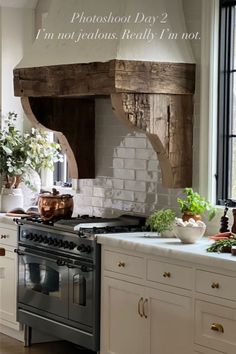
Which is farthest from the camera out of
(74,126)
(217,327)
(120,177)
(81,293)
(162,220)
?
(74,126)

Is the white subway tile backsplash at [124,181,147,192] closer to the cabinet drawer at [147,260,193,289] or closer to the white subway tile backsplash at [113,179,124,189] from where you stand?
the white subway tile backsplash at [113,179,124,189]

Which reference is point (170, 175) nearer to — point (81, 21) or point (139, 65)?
point (139, 65)

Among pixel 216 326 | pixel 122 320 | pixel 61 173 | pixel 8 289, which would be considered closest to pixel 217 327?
pixel 216 326

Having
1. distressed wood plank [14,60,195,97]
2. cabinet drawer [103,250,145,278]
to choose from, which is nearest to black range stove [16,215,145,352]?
cabinet drawer [103,250,145,278]

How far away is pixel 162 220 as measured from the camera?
5543 mm

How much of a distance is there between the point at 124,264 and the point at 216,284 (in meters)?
0.90

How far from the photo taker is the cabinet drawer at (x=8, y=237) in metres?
6.65

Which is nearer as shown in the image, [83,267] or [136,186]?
[83,267]

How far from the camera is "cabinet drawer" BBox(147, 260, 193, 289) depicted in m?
4.90

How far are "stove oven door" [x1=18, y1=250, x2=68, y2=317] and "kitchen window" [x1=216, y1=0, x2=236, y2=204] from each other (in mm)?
1246

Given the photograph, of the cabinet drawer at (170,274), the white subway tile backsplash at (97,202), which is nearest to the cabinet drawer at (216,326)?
the cabinet drawer at (170,274)

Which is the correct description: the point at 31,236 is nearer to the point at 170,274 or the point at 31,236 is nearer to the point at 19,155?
the point at 19,155

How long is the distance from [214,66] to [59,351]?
2.42 meters

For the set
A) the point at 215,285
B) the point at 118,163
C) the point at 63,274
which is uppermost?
the point at 118,163
